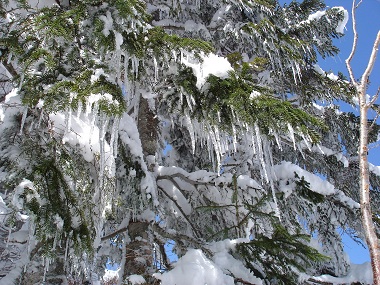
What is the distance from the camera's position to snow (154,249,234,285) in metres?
2.93

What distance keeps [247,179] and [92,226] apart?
6.95 feet

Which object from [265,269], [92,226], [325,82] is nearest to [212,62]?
[92,226]

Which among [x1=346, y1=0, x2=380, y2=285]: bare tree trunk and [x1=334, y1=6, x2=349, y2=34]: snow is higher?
[x1=334, y1=6, x2=349, y2=34]: snow

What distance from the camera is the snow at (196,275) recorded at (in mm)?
2928

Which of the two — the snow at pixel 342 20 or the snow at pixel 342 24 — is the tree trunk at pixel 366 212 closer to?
the snow at pixel 342 20

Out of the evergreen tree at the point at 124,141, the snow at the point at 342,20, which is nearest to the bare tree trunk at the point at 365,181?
the evergreen tree at the point at 124,141

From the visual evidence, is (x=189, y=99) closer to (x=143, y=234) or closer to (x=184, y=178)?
(x=184, y=178)

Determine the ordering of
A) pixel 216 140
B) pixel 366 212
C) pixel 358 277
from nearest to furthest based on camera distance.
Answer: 1. pixel 366 212
2. pixel 216 140
3. pixel 358 277

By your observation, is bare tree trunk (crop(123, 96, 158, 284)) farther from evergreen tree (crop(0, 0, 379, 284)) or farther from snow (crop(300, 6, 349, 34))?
snow (crop(300, 6, 349, 34))

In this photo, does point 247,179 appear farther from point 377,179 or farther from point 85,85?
point 377,179

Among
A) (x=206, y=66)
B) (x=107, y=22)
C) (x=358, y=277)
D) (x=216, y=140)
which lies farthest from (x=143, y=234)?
(x=358, y=277)

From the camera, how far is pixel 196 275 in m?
2.95

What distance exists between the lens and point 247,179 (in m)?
4.49

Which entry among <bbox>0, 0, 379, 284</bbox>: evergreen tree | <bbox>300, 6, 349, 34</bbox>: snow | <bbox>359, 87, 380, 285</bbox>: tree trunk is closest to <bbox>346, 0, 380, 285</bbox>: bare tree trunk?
<bbox>359, 87, 380, 285</bbox>: tree trunk
